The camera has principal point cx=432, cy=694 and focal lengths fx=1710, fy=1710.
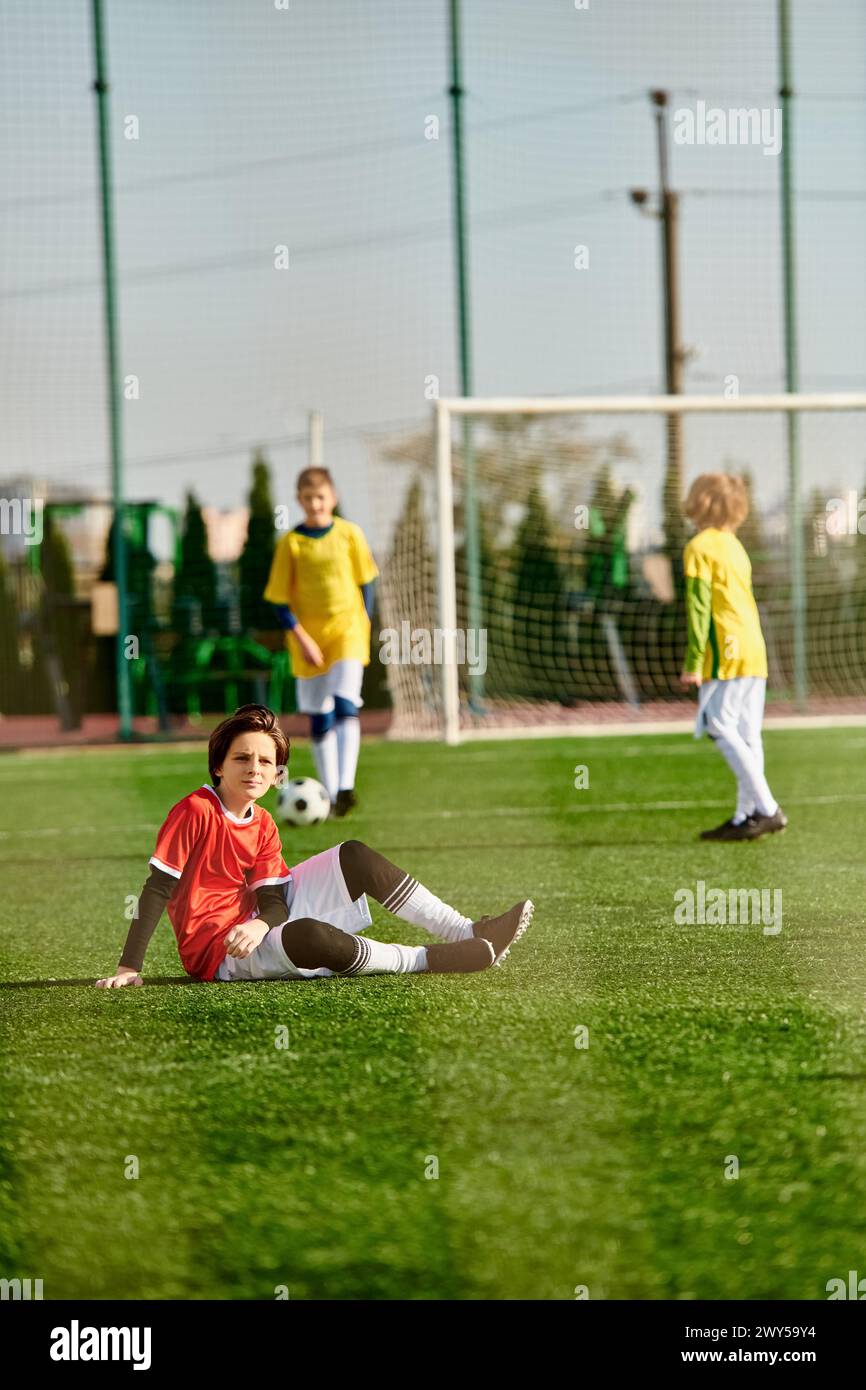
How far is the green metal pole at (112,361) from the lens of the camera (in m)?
13.8

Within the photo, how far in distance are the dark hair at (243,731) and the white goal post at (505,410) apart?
25.0 ft

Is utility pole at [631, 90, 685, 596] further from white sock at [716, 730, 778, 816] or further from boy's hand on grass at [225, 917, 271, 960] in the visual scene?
boy's hand on grass at [225, 917, 271, 960]

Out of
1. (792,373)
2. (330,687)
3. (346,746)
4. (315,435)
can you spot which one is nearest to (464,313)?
(315,435)

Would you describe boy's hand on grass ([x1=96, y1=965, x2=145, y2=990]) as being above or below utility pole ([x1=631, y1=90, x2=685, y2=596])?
below

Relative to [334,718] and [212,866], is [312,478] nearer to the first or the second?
[334,718]

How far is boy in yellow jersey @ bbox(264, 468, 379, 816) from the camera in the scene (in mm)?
8312

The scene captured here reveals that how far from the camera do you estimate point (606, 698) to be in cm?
1395

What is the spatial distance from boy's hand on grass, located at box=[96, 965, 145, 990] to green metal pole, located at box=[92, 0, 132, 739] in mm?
10287

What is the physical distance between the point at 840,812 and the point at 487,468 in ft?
23.0

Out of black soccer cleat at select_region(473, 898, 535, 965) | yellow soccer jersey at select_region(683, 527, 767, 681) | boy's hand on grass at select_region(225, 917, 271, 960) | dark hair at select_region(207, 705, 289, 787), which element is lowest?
black soccer cleat at select_region(473, 898, 535, 965)

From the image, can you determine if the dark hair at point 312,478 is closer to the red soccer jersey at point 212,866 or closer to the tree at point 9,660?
the red soccer jersey at point 212,866

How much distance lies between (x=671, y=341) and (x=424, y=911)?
13775 mm

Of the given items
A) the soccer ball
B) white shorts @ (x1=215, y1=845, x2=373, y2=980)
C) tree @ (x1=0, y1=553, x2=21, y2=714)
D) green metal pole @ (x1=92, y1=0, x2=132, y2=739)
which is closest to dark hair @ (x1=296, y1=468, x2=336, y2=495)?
Result: the soccer ball

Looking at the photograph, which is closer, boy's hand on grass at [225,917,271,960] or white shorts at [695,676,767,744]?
boy's hand on grass at [225,917,271,960]
